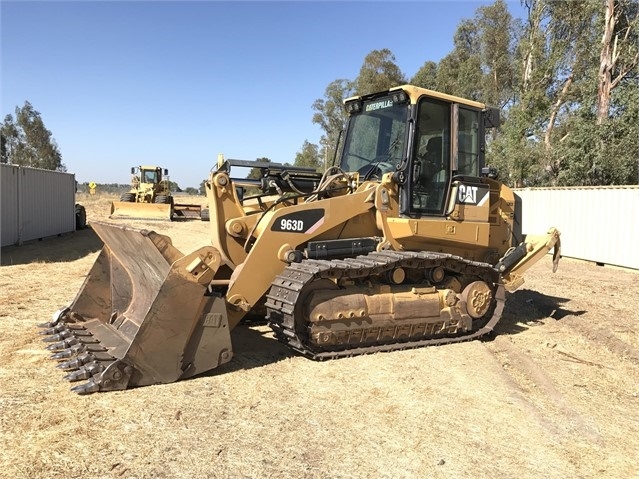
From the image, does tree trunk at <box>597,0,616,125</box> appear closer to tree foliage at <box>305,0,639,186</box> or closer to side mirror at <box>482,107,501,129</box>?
tree foliage at <box>305,0,639,186</box>

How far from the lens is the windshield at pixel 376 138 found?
21.1ft

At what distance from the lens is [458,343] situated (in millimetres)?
6328

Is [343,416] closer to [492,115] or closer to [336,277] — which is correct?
[336,277]

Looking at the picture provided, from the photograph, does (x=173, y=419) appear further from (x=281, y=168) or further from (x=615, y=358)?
(x=615, y=358)

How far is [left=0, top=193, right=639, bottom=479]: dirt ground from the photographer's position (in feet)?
11.1

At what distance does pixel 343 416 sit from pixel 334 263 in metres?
1.72

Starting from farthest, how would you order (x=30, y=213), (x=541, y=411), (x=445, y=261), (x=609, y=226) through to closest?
(x=30, y=213), (x=609, y=226), (x=445, y=261), (x=541, y=411)

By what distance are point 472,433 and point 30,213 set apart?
1654 centimetres

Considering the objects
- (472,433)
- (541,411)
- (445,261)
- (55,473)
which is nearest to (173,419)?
(55,473)

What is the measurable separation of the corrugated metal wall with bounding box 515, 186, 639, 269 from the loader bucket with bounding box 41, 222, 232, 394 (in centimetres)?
1308

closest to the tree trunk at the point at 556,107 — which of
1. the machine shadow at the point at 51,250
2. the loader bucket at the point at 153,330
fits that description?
the machine shadow at the point at 51,250

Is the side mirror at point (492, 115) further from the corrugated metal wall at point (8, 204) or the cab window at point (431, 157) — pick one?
the corrugated metal wall at point (8, 204)

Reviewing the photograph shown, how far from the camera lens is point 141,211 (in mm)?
26000

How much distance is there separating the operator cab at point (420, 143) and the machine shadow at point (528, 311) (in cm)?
225
